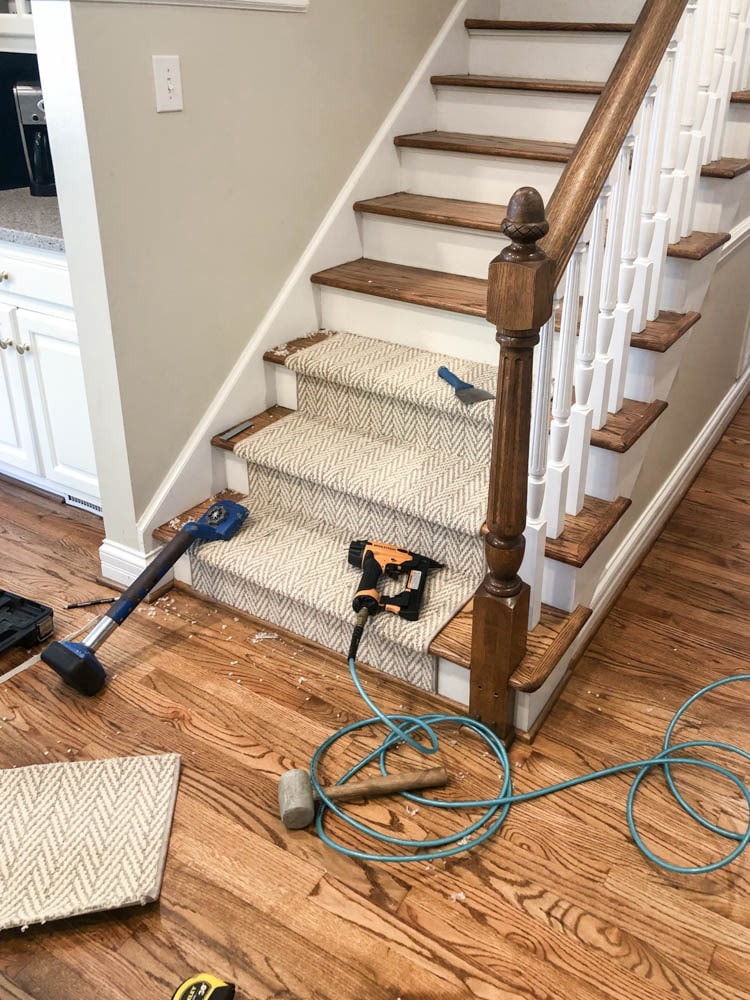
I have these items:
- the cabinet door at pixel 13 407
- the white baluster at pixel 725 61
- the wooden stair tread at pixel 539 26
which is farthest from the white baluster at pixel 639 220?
the cabinet door at pixel 13 407

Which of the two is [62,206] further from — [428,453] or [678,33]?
[678,33]

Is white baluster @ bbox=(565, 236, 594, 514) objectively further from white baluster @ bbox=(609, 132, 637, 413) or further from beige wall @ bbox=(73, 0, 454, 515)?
beige wall @ bbox=(73, 0, 454, 515)

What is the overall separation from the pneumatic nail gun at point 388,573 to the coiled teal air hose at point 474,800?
14cm

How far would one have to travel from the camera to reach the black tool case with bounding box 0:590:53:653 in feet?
7.30

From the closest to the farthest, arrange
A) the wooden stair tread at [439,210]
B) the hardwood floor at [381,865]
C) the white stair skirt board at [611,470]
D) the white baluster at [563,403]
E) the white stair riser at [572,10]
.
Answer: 1. the hardwood floor at [381,865]
2. the white baluster at [563,403]
3. the white stair skirt board at [611,470]
4. the wooden stair tread at [439,210]
5. the white stair riser at [572,10]

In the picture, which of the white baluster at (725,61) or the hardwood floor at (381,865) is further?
the white baluster at (725,61)

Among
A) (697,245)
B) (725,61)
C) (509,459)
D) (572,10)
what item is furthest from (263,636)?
(572,10)

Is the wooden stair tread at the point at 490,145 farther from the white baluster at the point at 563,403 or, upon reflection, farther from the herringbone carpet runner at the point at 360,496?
the white baluster at the point at 563,403

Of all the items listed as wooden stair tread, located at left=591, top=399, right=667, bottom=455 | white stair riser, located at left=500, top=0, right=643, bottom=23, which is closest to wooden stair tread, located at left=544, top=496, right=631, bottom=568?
wooden stair tread, located at left=591, top=399, right=667, bottom=455

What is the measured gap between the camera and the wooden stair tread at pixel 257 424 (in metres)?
2.50

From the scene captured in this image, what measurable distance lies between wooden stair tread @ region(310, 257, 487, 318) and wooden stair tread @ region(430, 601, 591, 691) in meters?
0.88

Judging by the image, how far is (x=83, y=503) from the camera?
2.81m

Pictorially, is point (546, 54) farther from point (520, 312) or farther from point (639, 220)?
point (520, 312)

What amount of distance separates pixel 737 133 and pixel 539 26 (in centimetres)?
84
